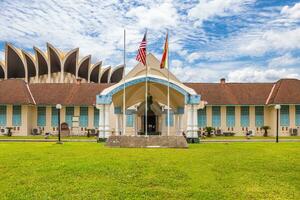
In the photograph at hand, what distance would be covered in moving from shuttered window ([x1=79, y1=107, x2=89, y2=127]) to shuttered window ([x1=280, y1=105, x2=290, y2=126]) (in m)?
21.7

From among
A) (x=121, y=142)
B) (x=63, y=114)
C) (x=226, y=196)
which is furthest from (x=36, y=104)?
(x=226, y=196)

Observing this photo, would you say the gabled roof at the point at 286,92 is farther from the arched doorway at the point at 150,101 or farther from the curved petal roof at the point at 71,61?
the curved petal roof at the point at 71,61

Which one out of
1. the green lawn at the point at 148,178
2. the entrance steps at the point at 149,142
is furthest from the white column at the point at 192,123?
the green lawn at the point at 148,178

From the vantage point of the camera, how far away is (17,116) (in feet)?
152

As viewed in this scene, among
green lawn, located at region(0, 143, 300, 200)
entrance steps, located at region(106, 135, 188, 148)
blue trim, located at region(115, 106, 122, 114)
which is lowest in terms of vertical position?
green lawn, located at region(0, 143, 300, 200)

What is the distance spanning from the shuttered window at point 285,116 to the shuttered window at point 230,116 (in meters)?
5.21

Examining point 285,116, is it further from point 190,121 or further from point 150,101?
point 190,121

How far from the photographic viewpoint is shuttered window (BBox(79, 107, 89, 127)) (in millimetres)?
47062

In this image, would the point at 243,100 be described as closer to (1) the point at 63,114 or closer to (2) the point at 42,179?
(1) the point at 63,114

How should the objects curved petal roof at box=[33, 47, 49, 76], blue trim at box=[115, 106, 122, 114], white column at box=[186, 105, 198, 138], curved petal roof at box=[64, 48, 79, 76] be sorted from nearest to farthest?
1. white column at box=[186, 105, 198, 138]
2. blue trim at box=[115, 106, 122, 114]
3. curved petal roof at box=[33, 47, 49, 76]
4. curved petal roof at box=[64, 48, 79, 76]

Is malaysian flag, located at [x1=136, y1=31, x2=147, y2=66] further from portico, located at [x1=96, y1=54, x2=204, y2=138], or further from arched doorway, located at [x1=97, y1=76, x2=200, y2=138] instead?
arched doorway, located at [x1=97, y1=76, x2=200, y2=138]

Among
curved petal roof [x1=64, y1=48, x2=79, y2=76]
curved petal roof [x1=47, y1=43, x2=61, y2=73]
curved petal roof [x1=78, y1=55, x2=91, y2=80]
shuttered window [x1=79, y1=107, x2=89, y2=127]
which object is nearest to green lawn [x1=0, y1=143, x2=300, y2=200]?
shuttered window [x1=79, y1=107, x2=89, y2=127]

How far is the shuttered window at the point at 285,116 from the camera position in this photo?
45.7m

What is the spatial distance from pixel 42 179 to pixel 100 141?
17.5 metres
